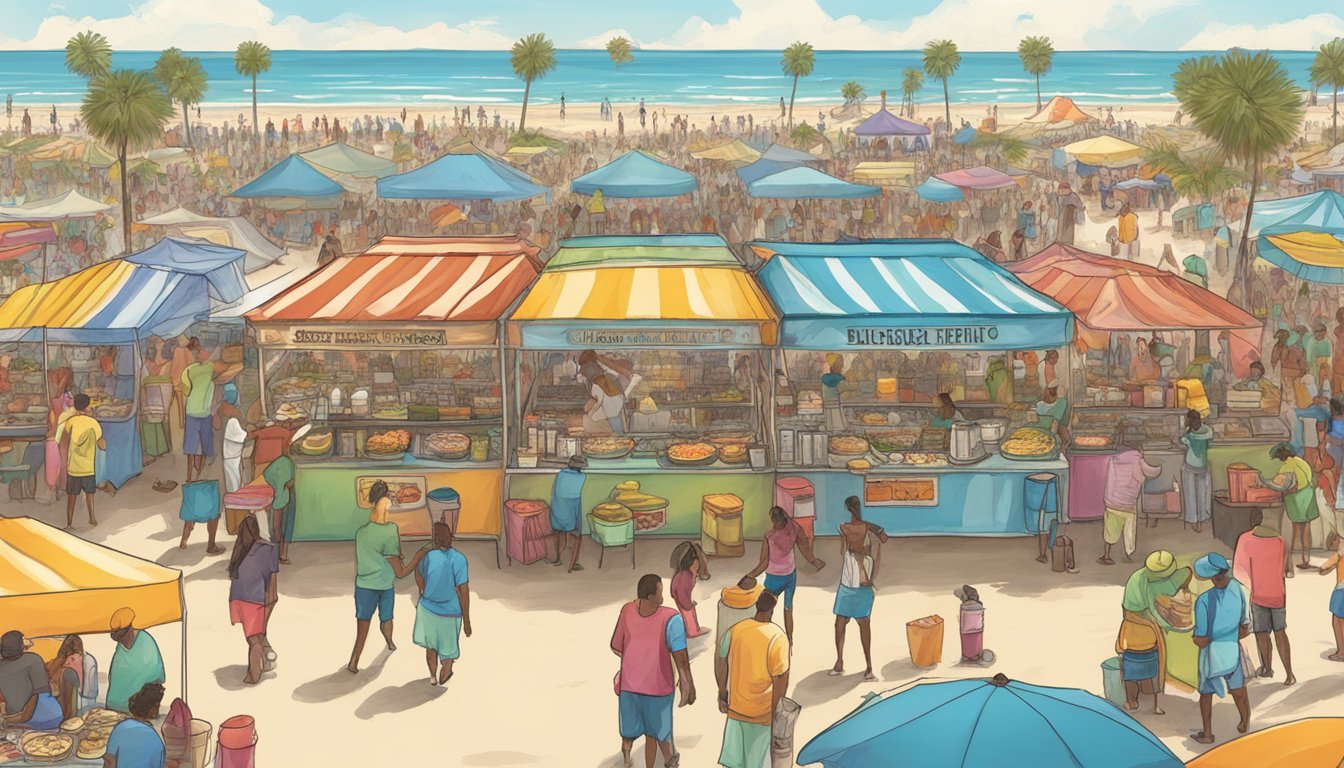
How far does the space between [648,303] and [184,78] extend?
120 ft

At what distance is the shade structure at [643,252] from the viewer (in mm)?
14312

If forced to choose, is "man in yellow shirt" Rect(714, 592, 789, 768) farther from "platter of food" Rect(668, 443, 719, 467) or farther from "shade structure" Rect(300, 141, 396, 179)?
"shade structure" Rect(300, 141, 396, 179)

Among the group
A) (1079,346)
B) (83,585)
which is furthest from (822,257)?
(83,585)

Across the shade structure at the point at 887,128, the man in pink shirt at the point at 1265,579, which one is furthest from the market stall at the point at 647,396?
the shade structure at the point at 887,128

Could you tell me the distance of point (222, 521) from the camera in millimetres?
13477

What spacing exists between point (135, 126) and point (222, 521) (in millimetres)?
13083

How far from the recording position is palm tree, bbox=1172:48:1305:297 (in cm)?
2067

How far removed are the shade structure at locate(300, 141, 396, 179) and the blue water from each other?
106 m

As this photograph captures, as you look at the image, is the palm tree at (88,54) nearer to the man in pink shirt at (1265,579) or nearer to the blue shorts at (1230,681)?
the man in pink shirt at (1265,579)

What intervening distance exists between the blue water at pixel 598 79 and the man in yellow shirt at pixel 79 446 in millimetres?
119967

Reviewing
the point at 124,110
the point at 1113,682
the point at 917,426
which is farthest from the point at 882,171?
the point at 1113,682

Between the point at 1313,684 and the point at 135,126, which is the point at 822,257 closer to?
the point at 1313,684

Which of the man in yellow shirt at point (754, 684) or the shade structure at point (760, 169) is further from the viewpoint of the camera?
the shade structure at point (760, 169)

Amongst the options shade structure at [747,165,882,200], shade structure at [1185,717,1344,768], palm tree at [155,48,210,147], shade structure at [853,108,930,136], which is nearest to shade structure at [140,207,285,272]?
shade structure at [747,165,882,200]
